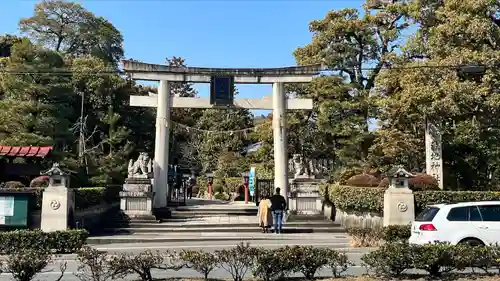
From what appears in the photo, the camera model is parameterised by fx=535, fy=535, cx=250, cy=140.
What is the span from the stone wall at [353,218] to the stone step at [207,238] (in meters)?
1.10

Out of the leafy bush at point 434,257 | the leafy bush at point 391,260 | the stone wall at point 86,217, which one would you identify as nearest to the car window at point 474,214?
the leafy bush at point 434,257

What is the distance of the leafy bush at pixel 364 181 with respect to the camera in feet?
67.8

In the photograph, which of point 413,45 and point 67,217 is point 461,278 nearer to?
point 67,217

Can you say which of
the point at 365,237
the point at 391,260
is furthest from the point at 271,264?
the point at 365,237

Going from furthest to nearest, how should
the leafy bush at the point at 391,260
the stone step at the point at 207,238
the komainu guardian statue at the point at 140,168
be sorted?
the komainu guardian statue at the point at 140,168
the stone step at the point at 207,238
the leafy bush at the point at 391,260

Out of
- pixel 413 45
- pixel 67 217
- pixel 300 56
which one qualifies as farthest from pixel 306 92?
pixel 67 217

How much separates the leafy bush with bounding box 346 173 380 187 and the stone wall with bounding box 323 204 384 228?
4.09 feet

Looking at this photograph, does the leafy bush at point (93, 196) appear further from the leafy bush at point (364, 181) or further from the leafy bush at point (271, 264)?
the leafy bush at point (271, 264)

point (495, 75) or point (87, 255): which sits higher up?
point (495, 75)

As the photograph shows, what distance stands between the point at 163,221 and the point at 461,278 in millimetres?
15081

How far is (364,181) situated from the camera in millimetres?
20875

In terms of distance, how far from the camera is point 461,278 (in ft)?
28.7

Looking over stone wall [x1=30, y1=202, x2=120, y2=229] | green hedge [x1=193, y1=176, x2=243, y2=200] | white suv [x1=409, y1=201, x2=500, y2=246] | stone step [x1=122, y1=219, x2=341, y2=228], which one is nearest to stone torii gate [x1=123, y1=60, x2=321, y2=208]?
stone step [x1=122, y1=219, x2=341, y2=228]

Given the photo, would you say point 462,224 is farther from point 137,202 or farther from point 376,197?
point 137,202
